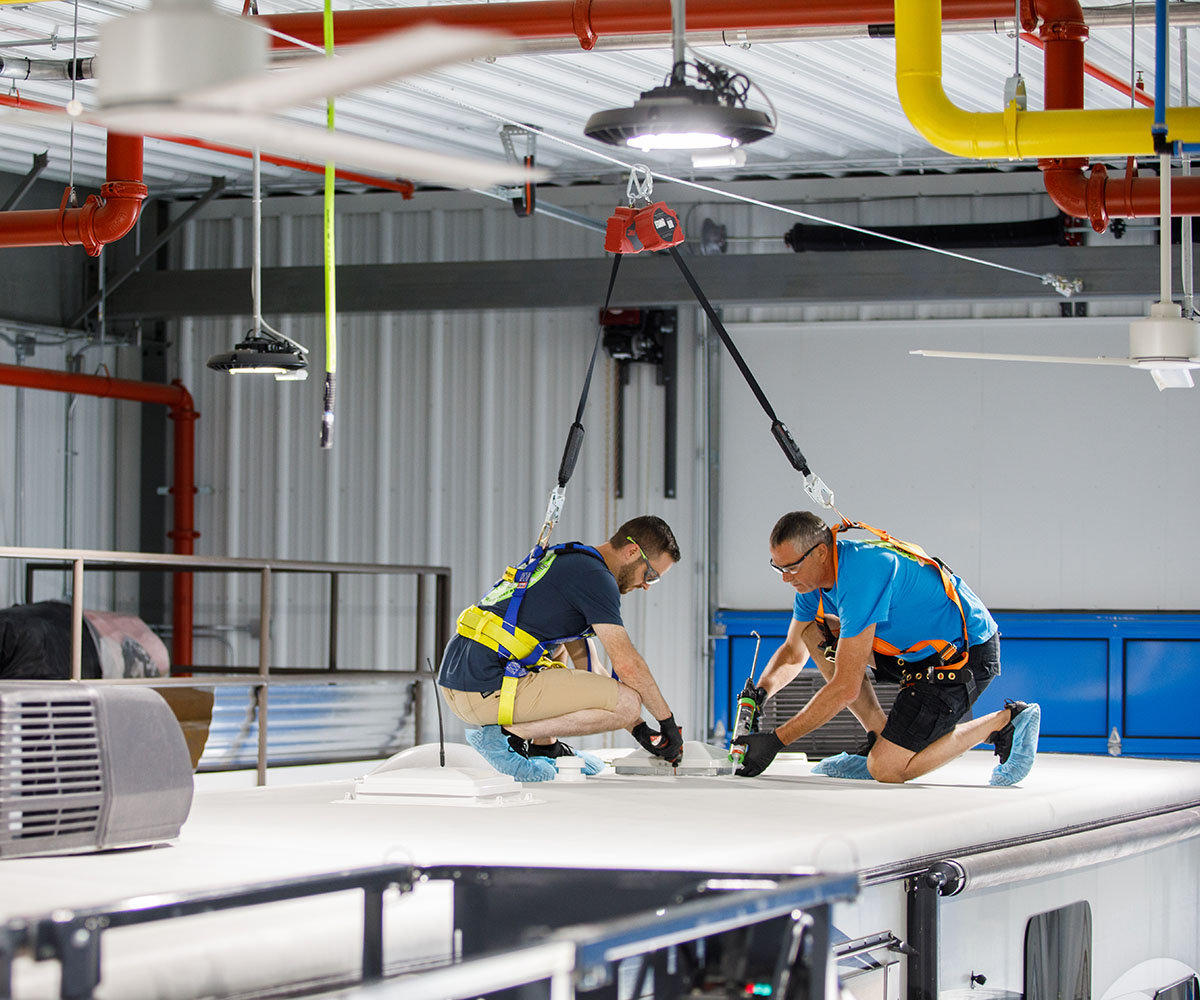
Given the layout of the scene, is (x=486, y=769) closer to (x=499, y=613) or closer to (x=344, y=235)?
Answer: (x=499, y=613)

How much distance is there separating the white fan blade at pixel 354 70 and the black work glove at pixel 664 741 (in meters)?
3.65

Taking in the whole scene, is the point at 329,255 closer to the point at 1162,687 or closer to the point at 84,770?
the point at 84,770

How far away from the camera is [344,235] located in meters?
12.0

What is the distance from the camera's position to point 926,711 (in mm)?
5672

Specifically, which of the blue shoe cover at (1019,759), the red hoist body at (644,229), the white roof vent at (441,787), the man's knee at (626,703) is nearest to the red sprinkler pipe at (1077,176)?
the red hoist body at (644,229)

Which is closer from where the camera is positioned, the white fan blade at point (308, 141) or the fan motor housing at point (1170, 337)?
the white fan blade at point (308, 141)

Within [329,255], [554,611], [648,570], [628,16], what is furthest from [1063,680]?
[329,255]

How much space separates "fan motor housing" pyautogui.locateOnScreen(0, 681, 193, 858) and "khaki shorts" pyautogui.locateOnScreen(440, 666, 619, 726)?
2084mm

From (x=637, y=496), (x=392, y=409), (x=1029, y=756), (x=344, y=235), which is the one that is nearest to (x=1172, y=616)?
(x=637, y=496)

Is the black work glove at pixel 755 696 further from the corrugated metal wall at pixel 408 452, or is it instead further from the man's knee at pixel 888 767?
the corrugated metal wall at pixel 408 452

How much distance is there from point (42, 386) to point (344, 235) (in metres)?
2.60

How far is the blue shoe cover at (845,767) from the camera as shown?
19.5 ft

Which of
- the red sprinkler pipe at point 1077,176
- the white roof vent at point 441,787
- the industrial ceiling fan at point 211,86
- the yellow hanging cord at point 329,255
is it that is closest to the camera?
the industrial ceiling fan at point 211,86

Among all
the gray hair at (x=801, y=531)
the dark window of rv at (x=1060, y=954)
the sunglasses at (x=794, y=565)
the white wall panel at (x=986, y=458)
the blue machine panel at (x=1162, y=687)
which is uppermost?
the white wall panel at (x=986, y=458)
